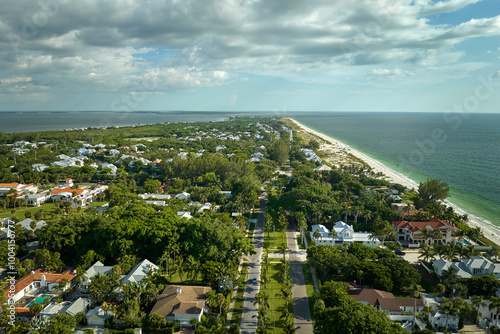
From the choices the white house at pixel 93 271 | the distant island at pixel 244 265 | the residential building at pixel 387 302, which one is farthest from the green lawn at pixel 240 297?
the white house at pixel 93 271

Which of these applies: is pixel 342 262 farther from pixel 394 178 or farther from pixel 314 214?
pixel 394 178

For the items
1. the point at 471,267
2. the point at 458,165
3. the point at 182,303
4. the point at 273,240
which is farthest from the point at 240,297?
the point at 458,165

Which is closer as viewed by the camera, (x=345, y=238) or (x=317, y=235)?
(x=317, y=235)

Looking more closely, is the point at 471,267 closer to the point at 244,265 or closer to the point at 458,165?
the point at 244,265

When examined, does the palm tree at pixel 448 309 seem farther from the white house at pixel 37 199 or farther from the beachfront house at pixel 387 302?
the white house at pixel 37 199

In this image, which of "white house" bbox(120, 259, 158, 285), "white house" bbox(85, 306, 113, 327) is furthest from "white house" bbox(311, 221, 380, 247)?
"white house" bbox(85, 306, 113, 327)

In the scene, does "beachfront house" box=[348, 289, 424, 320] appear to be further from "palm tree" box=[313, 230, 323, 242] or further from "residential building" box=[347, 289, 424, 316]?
"palm tree" box=[313, 230, 323, 242]

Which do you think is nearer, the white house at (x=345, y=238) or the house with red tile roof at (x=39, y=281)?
the house with red tile roof at (x=39, y=281)
